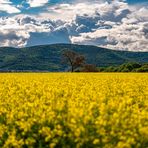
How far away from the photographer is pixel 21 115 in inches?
442

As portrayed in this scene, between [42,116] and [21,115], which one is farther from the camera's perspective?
[21,115]

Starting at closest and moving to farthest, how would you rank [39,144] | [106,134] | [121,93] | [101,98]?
[106,134] < [39,144] < [101,98] < [121,93]

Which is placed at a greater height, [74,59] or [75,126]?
[75,126]

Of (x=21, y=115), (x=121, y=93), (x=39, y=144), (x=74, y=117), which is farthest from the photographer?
(x=121, y=93)

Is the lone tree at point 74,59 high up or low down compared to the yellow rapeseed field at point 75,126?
down

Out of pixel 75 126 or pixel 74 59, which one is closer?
pixel 75 126

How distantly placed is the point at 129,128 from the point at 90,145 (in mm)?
896

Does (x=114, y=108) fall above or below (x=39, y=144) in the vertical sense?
above

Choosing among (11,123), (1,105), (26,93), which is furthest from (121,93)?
(11,123)

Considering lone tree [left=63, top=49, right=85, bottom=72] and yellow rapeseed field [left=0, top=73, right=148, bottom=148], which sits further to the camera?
lone tree [left=63, top=49, right=85, bottom=72]

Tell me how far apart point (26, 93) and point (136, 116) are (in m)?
7.41

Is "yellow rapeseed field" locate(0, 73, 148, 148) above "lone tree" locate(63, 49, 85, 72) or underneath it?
above

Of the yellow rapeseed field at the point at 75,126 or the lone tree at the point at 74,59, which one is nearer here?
the yellow rapeseed field at the point at 75,126

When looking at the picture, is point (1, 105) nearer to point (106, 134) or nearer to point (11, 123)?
point (11, 123)
